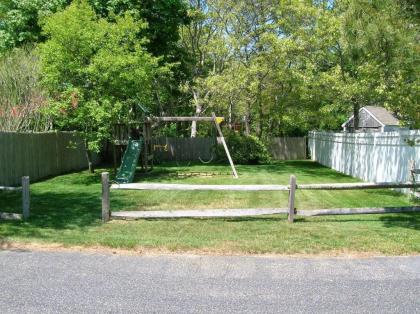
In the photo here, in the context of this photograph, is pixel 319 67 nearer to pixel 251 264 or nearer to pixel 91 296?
pixel 251 264

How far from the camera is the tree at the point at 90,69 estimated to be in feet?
52.4

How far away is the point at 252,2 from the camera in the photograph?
26031 millimetres

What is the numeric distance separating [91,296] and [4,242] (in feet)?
10.0

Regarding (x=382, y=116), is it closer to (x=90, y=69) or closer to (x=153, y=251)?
(x=90, y=69)

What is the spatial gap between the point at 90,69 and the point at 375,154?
33.0 ft

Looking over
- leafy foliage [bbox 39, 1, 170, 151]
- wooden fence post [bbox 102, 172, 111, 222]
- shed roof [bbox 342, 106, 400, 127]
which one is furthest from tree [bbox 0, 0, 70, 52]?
shed roof [bbox 342, 106, 400, 127]

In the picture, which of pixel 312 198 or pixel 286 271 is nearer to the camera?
pixel 286 271

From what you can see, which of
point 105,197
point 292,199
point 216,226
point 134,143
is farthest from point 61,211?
point 134,143

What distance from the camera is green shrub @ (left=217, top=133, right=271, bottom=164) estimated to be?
84.5 ft

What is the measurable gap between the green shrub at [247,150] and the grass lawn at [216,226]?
11.8m

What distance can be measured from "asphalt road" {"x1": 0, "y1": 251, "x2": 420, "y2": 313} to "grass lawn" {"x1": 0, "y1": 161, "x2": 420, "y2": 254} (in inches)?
25.4

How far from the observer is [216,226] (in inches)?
348

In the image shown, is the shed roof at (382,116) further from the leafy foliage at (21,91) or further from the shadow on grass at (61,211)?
the shadow on grass at (61,211)

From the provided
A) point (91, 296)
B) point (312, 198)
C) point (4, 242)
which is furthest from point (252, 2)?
point (91, 296)
